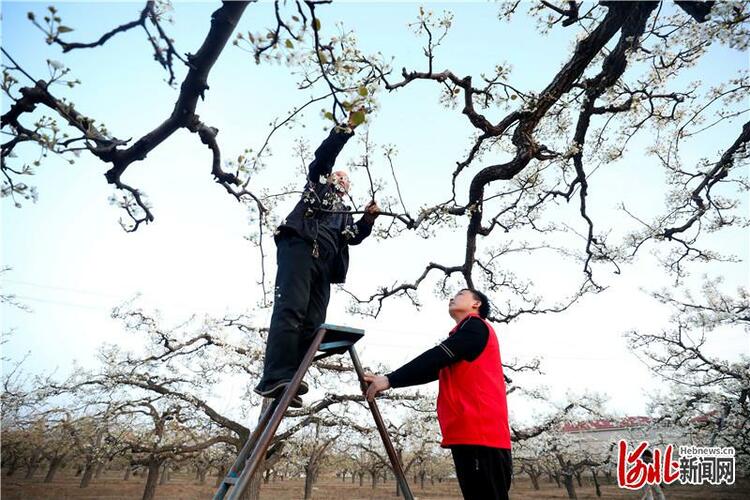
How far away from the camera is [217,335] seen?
12.7 meters

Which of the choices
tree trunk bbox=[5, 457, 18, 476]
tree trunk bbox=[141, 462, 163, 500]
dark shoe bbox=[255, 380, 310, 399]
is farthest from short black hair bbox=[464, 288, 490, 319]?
tree trunk bbox=[5, 457, 18, 476]

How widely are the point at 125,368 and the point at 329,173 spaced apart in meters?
12.7

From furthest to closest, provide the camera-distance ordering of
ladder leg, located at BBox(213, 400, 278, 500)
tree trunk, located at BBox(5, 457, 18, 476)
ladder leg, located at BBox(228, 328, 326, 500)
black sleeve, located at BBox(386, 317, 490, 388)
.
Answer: tree trunk, located at BBox(5, 457, 18, 476)
black sleeve, located at BBox(386, 317, 490, 388)
ladder leg, located at BBox(213, 400, 278, 500)
ladder leg, located at BBox(228, 328, 326, 500)

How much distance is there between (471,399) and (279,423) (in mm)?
1136

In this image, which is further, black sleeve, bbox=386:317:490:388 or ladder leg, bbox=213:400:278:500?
black sleeve, bbox=386:317:490:388

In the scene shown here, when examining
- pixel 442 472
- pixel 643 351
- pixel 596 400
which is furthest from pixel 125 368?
pixel 442 472

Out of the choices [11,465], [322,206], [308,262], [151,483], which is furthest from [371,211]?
[11,465]

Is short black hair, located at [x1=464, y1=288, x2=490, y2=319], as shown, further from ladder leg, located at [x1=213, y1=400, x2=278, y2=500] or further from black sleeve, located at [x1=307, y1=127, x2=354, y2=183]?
ladder leg, located at [x1=213, y1=400, x2=278, y2=500]

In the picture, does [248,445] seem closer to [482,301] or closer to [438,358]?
[438,358]

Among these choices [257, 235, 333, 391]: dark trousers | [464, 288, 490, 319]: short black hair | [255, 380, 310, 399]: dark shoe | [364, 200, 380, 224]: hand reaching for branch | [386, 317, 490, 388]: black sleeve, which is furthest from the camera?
[364, 200, 380, 224]: hand reaching for branch

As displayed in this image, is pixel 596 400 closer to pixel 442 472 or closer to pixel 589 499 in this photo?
pixel 589 499

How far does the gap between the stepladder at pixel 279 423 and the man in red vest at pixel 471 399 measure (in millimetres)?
251

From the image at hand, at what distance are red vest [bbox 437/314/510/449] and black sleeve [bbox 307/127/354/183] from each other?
1.57m

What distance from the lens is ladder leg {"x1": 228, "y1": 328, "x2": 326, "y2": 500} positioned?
1.54 meters
